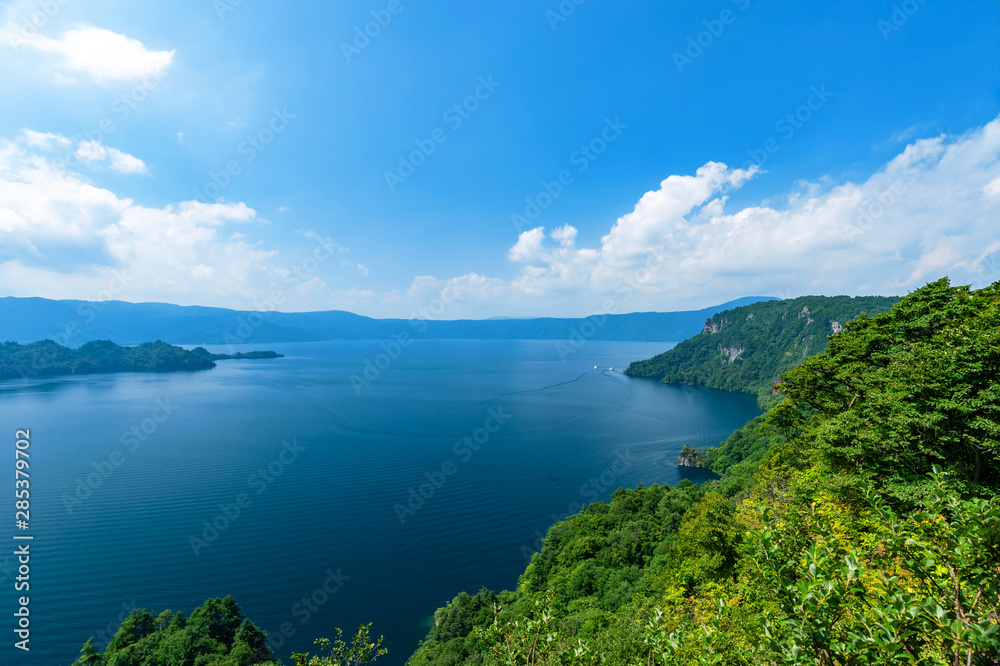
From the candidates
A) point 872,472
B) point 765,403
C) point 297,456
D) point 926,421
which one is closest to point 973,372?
point 926,421

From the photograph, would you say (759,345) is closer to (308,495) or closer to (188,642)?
(308,495)

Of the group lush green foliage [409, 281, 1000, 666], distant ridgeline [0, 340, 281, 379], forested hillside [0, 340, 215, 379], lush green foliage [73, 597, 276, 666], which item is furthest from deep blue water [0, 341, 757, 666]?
forested hillside [0, 340, 215, 379]

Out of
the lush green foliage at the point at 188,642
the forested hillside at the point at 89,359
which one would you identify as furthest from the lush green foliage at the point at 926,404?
the forested hillside at the point at 89,359

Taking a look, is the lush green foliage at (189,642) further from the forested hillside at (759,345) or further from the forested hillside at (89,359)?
the forested hillside at (89,359)

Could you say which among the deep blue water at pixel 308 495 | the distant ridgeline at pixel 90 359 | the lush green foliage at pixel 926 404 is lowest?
the deep blue water at pixel 308 495

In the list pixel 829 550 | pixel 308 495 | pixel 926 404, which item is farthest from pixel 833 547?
pixel 308 495

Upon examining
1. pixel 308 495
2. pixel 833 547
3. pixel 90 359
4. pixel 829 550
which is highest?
pixel 829 550
